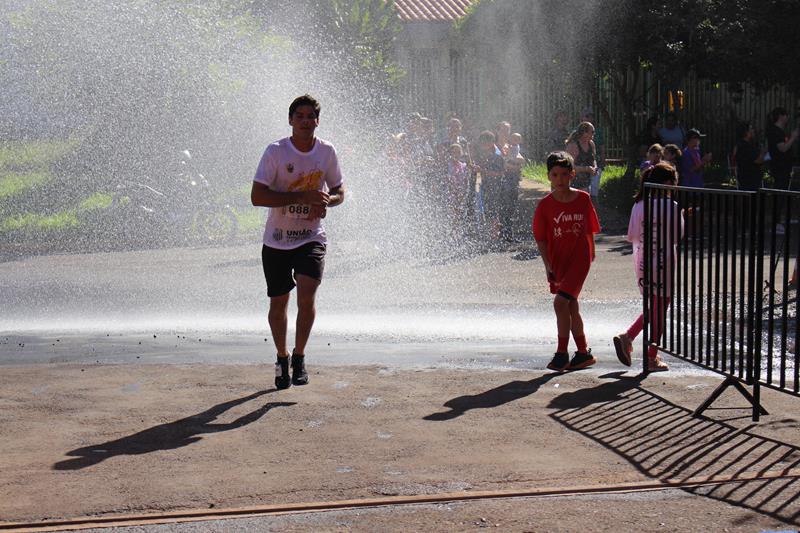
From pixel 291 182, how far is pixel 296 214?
186 mm

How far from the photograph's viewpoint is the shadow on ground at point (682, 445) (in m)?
5.01

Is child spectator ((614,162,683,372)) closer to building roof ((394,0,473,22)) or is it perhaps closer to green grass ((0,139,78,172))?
green grass ((0,139,78,172))

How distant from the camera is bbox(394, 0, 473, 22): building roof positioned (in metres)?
40.8

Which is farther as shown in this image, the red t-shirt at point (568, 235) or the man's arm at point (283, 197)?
the red t-shirt at point (568, 235)

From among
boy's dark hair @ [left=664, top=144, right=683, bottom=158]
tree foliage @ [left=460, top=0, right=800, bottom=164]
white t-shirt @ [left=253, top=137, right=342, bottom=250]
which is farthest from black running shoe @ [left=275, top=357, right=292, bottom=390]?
tree foliage @ [left=460, top=0, right=800, bottom=164]

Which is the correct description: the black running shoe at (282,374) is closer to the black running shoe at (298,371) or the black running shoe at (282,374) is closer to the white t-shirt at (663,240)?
the black running shoe at (298,371)

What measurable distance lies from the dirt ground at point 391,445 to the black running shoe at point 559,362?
0.37 ft

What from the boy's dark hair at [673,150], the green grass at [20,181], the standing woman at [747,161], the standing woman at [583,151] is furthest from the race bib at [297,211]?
the green grass at [20,181]

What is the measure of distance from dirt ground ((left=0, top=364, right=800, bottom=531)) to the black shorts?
605mm

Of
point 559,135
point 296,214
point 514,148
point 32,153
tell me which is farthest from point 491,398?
point 32,153

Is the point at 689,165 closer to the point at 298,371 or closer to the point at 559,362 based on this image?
the point at 559,362

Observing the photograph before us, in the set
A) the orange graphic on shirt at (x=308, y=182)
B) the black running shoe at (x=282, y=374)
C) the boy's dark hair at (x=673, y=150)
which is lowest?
the black running shoe at (x=282, y=374)

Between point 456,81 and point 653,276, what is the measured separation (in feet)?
80.4

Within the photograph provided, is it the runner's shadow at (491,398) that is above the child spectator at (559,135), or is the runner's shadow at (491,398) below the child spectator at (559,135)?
below
